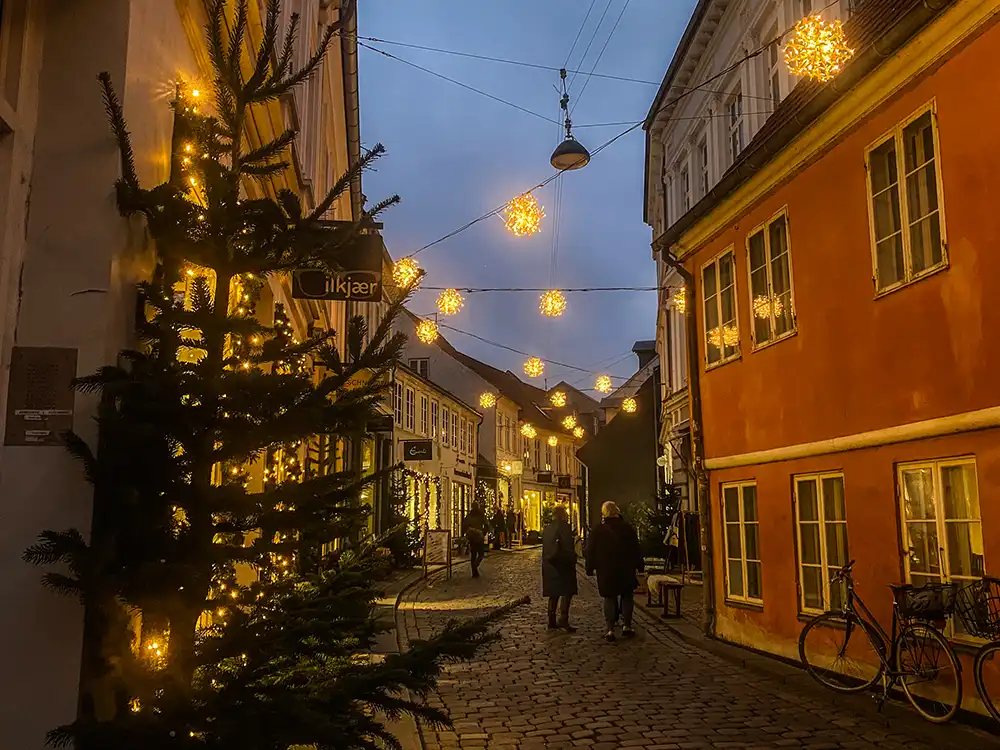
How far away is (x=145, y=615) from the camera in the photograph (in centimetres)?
285

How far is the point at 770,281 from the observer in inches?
444

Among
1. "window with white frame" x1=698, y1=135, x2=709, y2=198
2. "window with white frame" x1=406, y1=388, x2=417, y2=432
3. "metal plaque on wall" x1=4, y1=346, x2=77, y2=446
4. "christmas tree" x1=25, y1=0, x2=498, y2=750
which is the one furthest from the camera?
"window with white frame" x1=406, y1=388, x2=417, y2=432

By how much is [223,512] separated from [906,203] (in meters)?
7.51

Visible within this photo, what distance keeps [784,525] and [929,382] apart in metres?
3.24

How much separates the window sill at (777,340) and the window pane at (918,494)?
2.50 meters

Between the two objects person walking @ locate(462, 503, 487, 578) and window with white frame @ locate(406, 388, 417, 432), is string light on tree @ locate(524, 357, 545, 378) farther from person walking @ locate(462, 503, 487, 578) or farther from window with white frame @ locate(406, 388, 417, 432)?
window with white frame @ locate(406, 388, 417, 432)

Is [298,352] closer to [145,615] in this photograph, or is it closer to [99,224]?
[99,224]

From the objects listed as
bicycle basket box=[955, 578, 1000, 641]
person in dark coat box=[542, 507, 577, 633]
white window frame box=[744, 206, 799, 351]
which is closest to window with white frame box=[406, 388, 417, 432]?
person in dark coat box=[542, 507, 577, 633]

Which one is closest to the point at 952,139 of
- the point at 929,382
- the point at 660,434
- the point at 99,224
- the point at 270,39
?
the point at 929,382

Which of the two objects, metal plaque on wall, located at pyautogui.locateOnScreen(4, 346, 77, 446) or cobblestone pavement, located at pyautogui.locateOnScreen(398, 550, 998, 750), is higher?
metal plaque on wall, located at pyautogui.locateOnScreen(4, 346, 77, 446)

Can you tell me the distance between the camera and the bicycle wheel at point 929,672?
729cm

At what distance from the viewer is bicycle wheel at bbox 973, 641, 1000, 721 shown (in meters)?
6.86

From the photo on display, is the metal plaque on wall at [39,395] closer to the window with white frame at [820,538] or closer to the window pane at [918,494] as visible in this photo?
the window pane at [918,494]

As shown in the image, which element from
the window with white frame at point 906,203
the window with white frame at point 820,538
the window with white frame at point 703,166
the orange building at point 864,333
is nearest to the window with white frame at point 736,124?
the window with white frame at point 703,166
